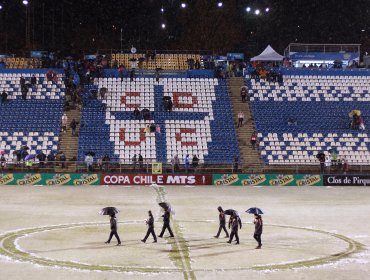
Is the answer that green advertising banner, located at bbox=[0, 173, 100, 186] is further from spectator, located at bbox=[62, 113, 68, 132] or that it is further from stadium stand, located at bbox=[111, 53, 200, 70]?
stadium stand, located at bbox=[111, 53, 200, 70]

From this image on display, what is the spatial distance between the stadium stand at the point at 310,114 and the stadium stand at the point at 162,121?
11.0ft

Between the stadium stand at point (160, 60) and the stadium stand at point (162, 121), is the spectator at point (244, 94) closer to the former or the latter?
the stadium stand at point (162, 121)

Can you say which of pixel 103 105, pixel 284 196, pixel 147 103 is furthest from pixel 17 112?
pixel 284 196

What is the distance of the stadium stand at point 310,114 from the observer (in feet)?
178

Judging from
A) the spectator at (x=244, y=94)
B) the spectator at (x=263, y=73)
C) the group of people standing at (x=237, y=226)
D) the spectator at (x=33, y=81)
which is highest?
the spectator at (x=263, y=73)

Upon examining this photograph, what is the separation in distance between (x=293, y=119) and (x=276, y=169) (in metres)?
9.20

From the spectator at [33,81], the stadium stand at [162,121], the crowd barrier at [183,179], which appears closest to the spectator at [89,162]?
the crowd barrier at [183,179]

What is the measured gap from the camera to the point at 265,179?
163 feet

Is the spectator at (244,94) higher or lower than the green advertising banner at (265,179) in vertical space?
higher

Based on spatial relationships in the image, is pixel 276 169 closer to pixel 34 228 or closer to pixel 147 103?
pixel 147 103

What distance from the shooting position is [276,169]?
51.0m

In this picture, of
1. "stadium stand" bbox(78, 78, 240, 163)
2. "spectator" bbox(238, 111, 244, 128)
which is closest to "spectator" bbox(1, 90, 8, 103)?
"stadium stand" bbox(78, 78, 240, 163)

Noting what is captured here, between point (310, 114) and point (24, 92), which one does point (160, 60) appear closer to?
point (24, 92)

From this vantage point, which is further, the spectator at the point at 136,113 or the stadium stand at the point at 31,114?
the spectator at the point at 136,113
